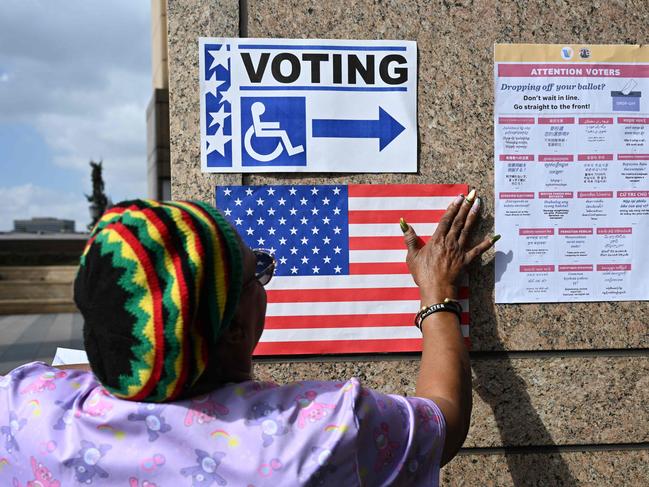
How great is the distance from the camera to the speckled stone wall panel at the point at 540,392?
7.80 feet

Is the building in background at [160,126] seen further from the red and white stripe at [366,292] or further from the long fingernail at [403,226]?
the long fingernail at [403,226]

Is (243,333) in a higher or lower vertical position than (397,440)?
higher

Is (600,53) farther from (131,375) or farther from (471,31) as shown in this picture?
(131,375)

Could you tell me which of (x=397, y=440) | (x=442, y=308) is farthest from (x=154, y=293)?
(x=442, y=308)

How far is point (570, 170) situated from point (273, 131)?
1177 millimetres

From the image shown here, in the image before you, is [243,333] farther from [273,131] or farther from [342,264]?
[273,131]

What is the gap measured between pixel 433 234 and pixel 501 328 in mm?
491

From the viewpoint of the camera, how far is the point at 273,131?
229 cm

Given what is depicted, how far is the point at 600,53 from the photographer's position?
2.39m

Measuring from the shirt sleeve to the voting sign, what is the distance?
1.13 metres

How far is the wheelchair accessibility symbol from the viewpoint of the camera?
2285 mm

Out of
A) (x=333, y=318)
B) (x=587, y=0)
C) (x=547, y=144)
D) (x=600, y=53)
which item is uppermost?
(x=587, y=0)

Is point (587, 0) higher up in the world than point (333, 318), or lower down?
higher up

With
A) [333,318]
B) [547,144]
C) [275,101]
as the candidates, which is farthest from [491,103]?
[333,318]
